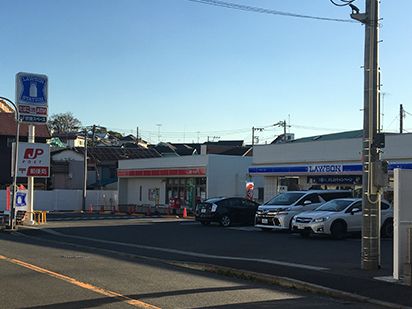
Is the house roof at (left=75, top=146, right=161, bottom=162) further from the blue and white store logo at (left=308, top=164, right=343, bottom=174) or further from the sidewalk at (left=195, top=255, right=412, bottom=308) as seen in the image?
the sidewalk at (left=195, top=255, right=412, bottom=308)

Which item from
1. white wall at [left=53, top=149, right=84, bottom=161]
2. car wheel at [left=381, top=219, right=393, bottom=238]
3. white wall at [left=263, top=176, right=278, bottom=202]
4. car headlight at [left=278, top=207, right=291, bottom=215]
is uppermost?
white wall at [left=53, top=149, right=84, bottom=161]

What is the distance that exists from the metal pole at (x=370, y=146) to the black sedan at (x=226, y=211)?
1690 centimetres

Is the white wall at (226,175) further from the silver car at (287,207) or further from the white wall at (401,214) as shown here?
the white wall at (401,214)

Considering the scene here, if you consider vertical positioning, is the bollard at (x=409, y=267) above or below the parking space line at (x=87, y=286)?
above

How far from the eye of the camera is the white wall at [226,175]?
41906 mm

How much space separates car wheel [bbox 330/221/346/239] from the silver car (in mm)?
3117

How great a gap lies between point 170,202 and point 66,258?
30344 mm

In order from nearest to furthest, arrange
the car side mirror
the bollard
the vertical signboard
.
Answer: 1. the bollard
2. the car side mirror
3. the vertical signboard

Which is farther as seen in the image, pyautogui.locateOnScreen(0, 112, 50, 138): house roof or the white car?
pyautogui.locateOnScreen(0, 112, 50, 138): house roof

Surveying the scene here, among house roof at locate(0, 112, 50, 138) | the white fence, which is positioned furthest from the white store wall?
house roof at locate(0, 112, 50, 138)

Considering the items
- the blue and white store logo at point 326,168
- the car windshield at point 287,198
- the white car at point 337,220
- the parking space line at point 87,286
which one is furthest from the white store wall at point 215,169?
the parking space line at point 87,286

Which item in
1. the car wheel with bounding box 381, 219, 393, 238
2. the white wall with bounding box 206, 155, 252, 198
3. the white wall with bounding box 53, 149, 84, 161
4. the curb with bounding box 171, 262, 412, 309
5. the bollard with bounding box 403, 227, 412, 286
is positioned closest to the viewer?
the curb with bounding box 171, 262, 412, 309

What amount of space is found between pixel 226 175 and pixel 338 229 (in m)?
21.7

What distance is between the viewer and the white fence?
51.1m
